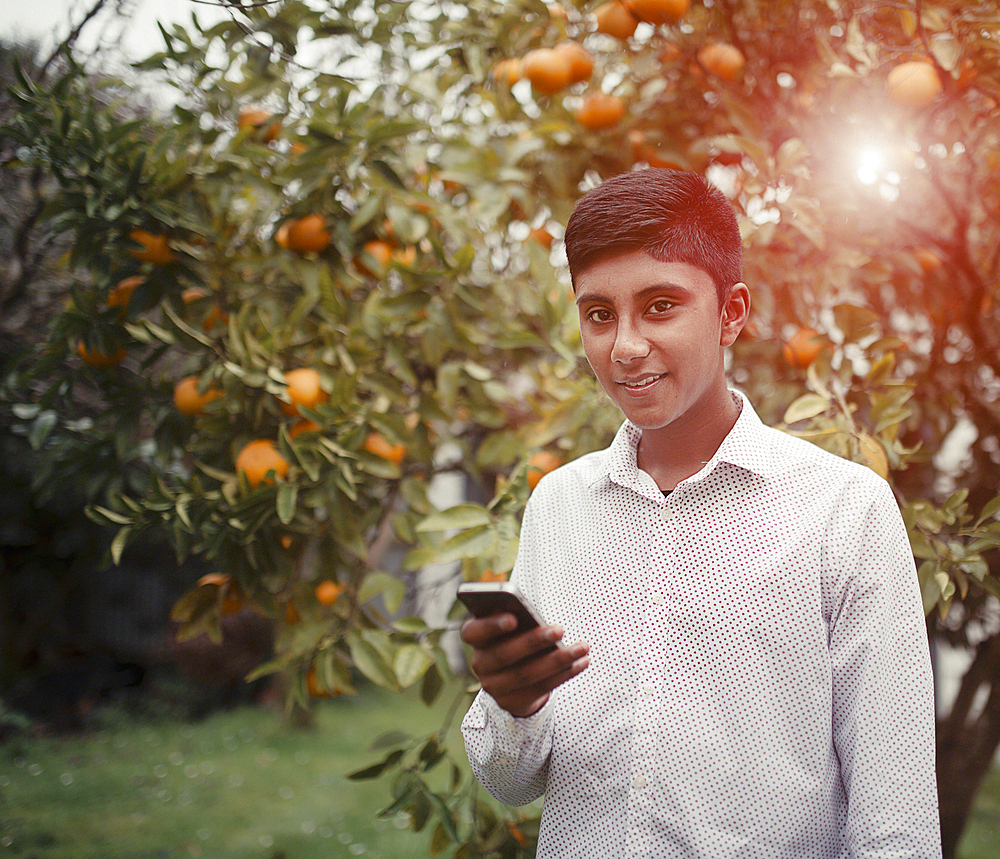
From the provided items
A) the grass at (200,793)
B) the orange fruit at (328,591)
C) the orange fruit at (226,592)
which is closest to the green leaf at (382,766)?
the orange fruit at (328,591)

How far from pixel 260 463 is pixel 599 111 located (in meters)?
1.19

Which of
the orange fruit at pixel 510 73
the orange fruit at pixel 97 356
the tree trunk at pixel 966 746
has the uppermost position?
the orange fruit at pixel 510 73

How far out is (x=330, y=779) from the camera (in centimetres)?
398

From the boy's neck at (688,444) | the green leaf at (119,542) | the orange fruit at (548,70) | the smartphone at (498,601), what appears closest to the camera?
the smartphone at (498,601)

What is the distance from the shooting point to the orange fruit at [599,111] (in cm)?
188

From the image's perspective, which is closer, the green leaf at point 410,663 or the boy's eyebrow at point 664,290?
the boy's eyebrow at point 664,290

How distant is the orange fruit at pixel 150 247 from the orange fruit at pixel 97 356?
238mm

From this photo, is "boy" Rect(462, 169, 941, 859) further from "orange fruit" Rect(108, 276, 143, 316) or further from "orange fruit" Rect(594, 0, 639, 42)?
"orange fruit" Rect(108, 276, 143, 316)

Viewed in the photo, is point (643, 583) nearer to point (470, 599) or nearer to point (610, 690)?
point (610, 690)

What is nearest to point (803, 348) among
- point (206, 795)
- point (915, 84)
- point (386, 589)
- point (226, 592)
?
point (915, 84)

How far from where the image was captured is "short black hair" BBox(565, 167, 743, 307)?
1.00 metres

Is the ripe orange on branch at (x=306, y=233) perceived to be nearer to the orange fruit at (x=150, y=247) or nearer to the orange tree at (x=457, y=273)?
the orange tree at (x=457, y=273)

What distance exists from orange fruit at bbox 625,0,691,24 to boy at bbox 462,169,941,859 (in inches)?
32.4

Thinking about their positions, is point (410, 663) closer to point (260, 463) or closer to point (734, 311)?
point (260, 463)
